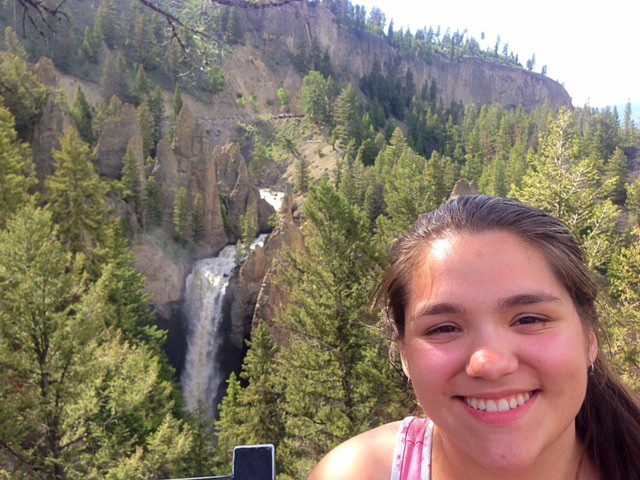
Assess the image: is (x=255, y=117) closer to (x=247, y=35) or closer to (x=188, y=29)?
(x=247, y=35)

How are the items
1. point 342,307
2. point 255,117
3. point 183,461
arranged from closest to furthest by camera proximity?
point 342,307 < point 183,461 < point 255,117

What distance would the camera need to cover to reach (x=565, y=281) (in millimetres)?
1483

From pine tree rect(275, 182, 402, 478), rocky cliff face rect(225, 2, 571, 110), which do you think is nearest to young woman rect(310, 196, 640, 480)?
pine tree rect(275, 182, 402, 478)

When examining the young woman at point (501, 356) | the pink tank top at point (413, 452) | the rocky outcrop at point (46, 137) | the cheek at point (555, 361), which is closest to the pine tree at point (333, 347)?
the pink tank top at point (413, 452)

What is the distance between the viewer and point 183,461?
13.7 meters

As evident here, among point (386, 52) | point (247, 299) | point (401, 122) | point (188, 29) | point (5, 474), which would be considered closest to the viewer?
point (188, 29)

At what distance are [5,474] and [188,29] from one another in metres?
9.40

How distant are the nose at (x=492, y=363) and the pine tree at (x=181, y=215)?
94.5 feet

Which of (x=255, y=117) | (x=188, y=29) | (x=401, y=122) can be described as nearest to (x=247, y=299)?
(x=188, y=29)

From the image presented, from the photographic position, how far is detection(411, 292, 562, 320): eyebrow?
135 cm

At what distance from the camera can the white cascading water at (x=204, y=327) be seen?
2644 centimetres

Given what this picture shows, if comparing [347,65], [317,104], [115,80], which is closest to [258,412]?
[115,80]

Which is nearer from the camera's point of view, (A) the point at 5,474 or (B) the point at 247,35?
(A) the point at 5,474

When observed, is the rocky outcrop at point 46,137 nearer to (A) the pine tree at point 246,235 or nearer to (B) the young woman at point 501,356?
(A) the pine tree at point 246,235
